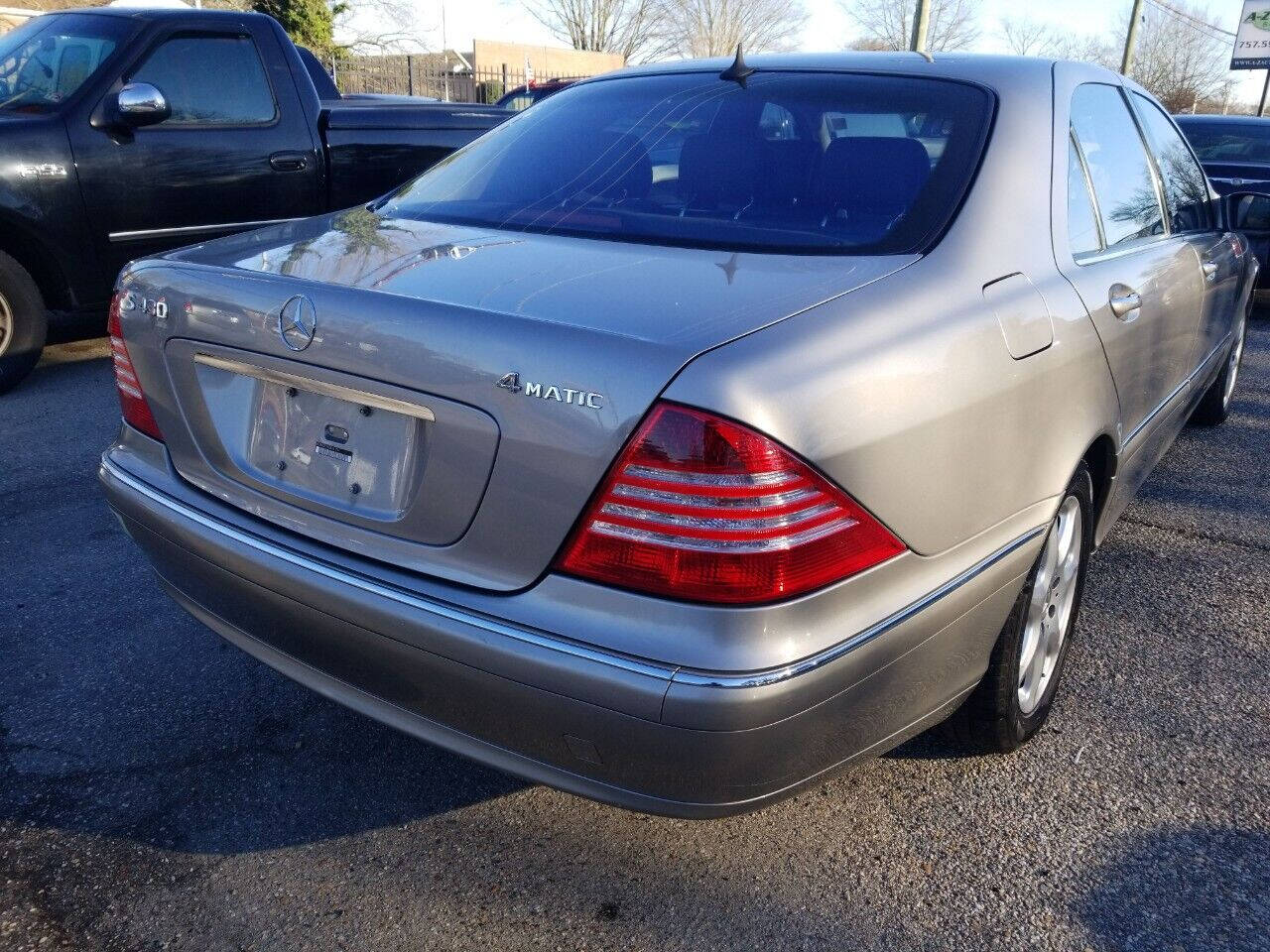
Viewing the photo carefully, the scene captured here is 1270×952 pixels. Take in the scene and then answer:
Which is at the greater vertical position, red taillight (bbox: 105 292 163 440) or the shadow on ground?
red taillight (bbox: 105 292 163 440)

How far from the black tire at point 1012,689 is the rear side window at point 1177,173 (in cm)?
141

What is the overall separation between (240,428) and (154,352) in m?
0.31

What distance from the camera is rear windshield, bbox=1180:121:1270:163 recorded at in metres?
9.31

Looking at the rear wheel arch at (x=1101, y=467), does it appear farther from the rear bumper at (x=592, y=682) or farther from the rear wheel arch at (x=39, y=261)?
the rear wheel arch at (x=39, y=261)

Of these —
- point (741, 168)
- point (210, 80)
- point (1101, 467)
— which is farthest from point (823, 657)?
point (210, 80)

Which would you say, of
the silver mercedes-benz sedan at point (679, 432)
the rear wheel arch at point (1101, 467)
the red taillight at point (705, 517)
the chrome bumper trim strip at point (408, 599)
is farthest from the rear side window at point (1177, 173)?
the chrome bumper trim strip at point (408, 599)

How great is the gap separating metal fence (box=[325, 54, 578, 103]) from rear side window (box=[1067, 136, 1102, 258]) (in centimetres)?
2986

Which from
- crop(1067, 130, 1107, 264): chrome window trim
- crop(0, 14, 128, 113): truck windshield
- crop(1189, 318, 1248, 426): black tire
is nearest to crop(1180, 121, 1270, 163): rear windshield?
crop(1189, 318, 1248, 426): black tire

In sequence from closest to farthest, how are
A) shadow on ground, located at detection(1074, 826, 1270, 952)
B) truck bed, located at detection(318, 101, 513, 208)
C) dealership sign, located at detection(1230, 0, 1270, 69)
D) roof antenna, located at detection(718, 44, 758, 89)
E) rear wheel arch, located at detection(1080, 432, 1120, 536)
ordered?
shadow on ground, located at detection(1074, 826, 1270, 952), rear wheel arch, located at detection(1080, 432, 1120, 536), roof antenna, located at detection(718, 44, 758, 89), truck bed, located at detection(318, 101, 513, 208), dealership sign, located at detection(1230, 0, 1270, 69)

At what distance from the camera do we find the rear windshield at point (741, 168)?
2191 mm

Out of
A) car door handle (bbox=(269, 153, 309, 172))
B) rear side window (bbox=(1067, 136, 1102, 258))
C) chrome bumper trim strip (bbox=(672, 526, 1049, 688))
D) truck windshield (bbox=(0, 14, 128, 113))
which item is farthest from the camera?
car door handle (bbox=(269, 153, 309, 172))

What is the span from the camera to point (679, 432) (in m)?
1.58

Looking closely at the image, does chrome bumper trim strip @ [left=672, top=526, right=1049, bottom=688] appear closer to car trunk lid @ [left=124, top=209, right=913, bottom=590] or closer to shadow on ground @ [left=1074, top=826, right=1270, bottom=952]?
car trunk lid @ [left=124, top=209, right=913, bottom=590]

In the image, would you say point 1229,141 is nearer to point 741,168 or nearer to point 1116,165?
point 1116,165
